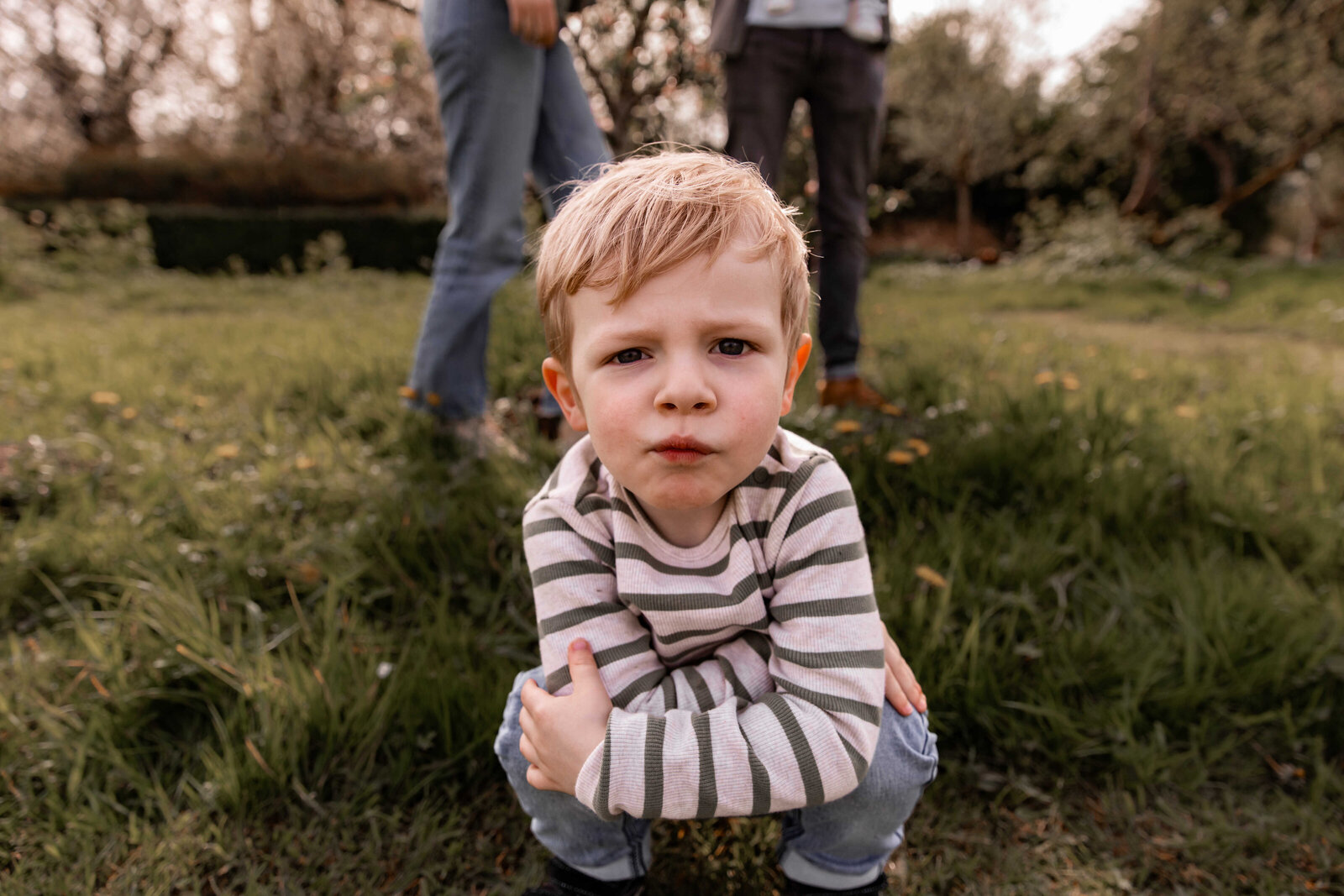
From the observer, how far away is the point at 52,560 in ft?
6.33

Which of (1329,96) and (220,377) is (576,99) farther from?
(1329,96)

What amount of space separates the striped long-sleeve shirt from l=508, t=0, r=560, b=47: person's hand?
141 cm

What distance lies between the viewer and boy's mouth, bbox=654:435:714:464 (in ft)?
2.99

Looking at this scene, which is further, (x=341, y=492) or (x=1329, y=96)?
(x=1329, y=96)

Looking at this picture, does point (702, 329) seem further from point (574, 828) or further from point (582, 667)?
point (574, 828)

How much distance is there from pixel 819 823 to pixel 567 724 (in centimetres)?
40

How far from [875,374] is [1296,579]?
157cm

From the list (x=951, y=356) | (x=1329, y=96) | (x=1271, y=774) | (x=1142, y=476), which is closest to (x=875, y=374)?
(x=951, y=356)

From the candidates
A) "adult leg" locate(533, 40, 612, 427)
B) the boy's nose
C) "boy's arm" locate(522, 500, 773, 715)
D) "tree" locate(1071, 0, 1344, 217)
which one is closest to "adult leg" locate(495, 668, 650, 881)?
"boy's arm" locate(522, 500, 773, 715)

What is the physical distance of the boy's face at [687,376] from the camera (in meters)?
0.90

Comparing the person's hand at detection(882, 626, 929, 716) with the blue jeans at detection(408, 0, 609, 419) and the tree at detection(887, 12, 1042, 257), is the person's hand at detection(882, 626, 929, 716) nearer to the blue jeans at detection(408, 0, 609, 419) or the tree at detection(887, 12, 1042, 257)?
the blue jeans at detection(408, 0, 609, 419)

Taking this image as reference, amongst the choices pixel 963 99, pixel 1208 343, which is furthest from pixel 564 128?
pixel 963 99

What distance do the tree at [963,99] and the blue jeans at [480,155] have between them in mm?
15692

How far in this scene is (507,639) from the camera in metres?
1.64
